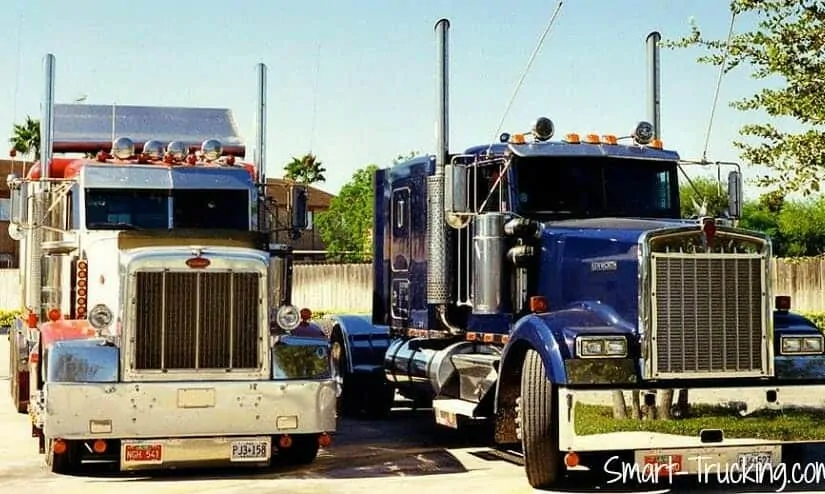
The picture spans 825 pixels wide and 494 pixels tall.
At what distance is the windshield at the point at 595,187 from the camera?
11938 millimetres

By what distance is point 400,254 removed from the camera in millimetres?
14305

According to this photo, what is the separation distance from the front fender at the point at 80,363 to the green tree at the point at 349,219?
64.2 meters

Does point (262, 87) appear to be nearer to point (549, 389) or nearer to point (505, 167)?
point (505, 167)

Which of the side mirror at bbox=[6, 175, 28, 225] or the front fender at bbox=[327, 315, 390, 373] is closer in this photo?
the side mirror at bbox=[6, 175, 28, 225]

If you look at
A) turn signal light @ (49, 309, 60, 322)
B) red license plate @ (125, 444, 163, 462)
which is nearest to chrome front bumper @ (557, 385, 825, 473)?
red license plate @ (125, 444, 163, 462)

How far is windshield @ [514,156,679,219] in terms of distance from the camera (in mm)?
11938

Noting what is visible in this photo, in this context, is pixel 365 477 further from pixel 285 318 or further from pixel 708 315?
pixel 708 315

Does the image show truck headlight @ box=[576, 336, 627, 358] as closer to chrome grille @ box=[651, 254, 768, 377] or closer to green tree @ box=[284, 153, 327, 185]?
chrome grille @ box=[651, 254, 768, 377]

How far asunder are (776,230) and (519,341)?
181 feet

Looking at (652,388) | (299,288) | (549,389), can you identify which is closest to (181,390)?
(549,389)

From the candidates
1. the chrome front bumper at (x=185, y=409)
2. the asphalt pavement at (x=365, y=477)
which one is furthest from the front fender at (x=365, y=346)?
Answer: the chrome front bumper at (x=185, y=409)

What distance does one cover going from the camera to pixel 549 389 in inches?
389

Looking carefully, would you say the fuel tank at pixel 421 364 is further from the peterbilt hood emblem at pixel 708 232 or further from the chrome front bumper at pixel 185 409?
the peterbilt hood emblem at pixel 708 232

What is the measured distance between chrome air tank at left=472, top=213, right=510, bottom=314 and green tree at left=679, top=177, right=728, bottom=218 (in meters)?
1.92
